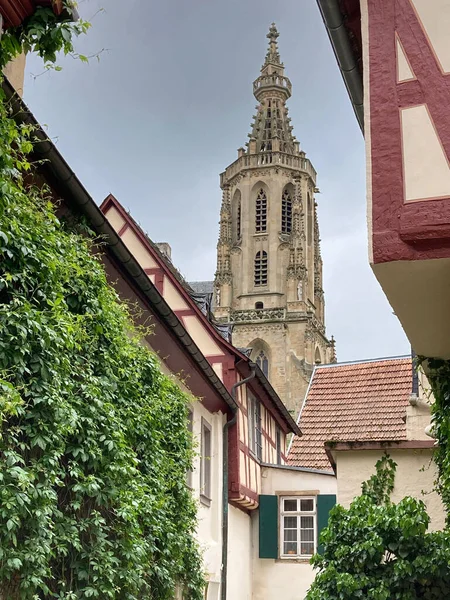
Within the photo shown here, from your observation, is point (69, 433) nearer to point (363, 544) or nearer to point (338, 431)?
point (363, 544)

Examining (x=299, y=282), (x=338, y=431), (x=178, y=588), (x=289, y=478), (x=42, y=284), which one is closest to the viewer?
(x=42, y=284)

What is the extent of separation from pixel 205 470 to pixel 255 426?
471cm

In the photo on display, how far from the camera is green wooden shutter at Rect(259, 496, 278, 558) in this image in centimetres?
2080

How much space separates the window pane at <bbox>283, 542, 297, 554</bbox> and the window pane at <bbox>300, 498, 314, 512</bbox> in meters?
0.83

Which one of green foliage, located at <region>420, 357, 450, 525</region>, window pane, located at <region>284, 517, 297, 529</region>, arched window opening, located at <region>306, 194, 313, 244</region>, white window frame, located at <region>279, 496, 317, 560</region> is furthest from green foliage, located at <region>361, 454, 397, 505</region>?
arched window opening, located at <region>306, 194, 313, 244</region>

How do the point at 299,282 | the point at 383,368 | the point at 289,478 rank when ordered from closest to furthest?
1. the point at 289,478
2. the point at 383,368
3. the point at 299,282

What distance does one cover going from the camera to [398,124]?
639cm

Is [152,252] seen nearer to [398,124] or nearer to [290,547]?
[290,547]

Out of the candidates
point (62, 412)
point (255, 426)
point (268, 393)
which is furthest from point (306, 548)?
point (62, 412)

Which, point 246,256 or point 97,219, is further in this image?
point 246,256

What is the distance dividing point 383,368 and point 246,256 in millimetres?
52161

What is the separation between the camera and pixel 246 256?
7662 centimetres

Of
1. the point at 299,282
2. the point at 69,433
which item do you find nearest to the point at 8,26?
the point at 69,433

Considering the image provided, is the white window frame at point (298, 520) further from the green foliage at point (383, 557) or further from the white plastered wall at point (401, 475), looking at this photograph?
the green foliage at point (383, 557)
